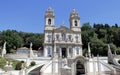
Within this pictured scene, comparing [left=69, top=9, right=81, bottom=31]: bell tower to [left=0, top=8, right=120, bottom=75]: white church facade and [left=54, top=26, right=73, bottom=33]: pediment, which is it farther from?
[left=54, top=26, right=73, bottom=33]: pediment

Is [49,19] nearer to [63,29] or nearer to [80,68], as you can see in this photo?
[63,29]

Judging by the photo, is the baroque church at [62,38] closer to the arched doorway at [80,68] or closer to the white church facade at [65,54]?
the white church facade at [65,54]

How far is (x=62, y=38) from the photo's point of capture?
51594 millimetres

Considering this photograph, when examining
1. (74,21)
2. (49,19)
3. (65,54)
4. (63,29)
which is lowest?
(65,54)

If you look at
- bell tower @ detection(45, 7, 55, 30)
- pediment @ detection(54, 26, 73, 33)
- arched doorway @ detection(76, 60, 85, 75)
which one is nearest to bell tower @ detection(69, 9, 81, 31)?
pediment @ detection(54, 26, 73, 33)

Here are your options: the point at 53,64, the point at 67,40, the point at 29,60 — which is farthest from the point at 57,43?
the point at 53,64

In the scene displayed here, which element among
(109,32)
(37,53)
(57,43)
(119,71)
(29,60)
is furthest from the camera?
(109,32)

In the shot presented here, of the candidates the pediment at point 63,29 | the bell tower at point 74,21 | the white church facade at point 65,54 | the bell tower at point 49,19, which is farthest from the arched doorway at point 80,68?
the bell tower at point 49,19

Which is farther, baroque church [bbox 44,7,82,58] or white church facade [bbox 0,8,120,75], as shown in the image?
baroque church [bbox 44,7,82,58]

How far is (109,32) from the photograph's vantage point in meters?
71.2

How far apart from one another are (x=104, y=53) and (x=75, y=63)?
2444 centimetres

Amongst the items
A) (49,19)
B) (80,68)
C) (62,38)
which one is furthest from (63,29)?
(80,68)

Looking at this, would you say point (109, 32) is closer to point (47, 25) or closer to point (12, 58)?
point (47, 25)

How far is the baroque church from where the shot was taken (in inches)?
1973
